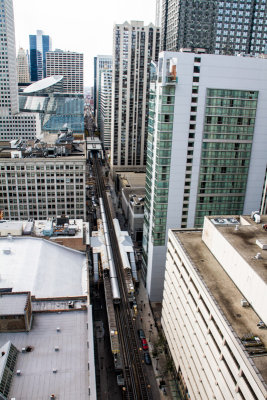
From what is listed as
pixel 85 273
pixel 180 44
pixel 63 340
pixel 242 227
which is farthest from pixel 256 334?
pixel 180 44

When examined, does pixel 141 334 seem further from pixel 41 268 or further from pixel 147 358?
pixel 41 268

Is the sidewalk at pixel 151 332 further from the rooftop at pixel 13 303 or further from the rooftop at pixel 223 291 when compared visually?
the rooftop at pixel 13 303

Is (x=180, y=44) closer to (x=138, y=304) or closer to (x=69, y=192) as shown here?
(x=69, y=192)

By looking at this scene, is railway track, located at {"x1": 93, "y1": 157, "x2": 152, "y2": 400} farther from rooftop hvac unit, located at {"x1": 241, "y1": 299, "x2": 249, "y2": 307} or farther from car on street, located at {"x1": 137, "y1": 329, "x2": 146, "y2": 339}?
rooftop hvac unit, located at {"x1": 241, "y1": 299, "x2": 249, "y2": 307}

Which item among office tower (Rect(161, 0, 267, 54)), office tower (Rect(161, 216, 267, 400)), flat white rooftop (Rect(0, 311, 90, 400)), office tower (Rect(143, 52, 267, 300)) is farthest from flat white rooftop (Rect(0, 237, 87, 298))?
office tower (Rect(161, 0, 267, 54))

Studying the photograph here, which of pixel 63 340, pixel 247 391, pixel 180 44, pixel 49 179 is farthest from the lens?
pixel 180 44

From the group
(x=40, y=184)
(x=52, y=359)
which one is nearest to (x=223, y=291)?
(x=52, y=359)

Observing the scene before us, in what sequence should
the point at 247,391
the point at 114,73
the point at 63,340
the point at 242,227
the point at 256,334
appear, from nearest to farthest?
the point at 247,391, the point at 256,334, the point at 63,340, the point at 242,227, the point at 114,73
